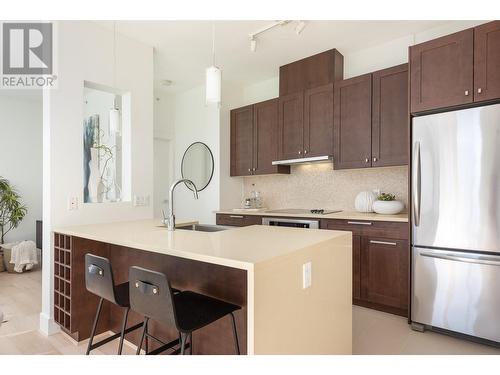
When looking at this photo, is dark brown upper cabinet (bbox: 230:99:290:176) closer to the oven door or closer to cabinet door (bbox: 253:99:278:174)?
cabinet door (bbox: 253:99:278:174)

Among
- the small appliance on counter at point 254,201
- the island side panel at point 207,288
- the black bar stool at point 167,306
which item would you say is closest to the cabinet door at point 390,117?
the small appliance on counter at point 254,201

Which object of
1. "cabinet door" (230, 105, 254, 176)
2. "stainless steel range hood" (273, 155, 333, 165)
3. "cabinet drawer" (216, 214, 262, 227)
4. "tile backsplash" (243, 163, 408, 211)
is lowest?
"cabinet drawer" (216, 214, 262, 227)

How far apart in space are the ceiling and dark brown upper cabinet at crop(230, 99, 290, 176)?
22.0 inches

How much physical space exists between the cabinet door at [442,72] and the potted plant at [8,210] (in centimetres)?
560

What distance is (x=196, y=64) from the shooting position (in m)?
4.09

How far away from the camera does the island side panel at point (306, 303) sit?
4.41ft

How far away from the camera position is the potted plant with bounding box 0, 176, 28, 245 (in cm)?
495

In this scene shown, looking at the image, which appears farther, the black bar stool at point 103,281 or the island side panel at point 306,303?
the black bar stool at point 103,281

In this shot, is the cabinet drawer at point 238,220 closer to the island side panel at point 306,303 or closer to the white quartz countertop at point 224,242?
Result: the white quartz countertop at point 224,242

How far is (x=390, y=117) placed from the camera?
3.19 m

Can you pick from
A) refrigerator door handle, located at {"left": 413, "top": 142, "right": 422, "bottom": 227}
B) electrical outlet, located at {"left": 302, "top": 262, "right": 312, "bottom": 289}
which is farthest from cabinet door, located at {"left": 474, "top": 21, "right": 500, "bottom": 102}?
electrical outlet, located at {"left": 302, "top": 262, "right": 312, "bottom": 289}
